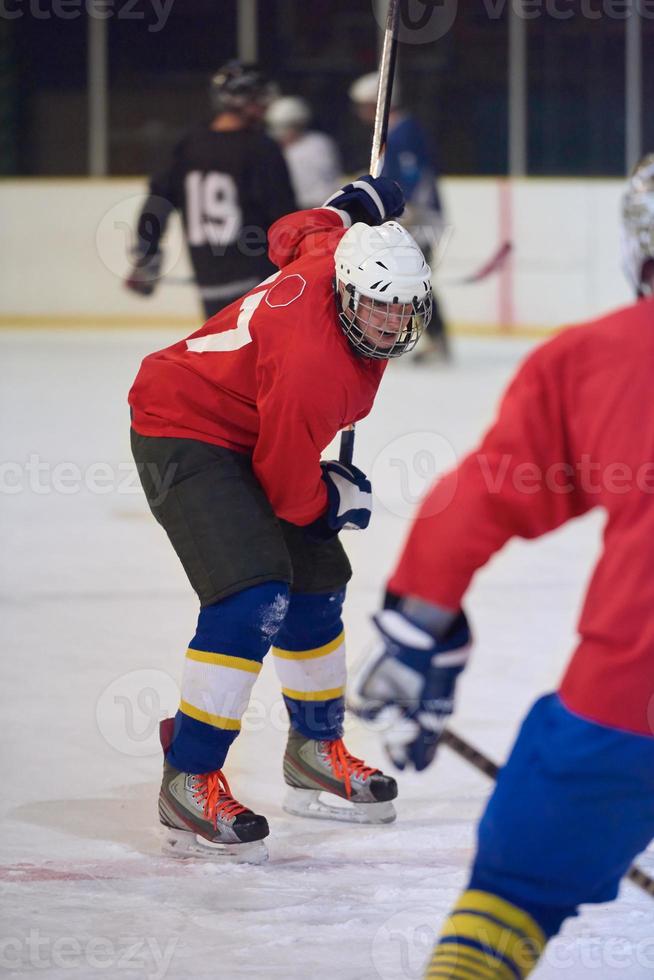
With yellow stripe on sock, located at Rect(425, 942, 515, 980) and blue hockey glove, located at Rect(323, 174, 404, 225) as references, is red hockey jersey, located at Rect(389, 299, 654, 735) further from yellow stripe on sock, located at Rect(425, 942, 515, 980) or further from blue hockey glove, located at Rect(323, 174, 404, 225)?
blue hockey glove, located at Rect(323, 174, 404, 225)

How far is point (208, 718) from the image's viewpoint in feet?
7.64

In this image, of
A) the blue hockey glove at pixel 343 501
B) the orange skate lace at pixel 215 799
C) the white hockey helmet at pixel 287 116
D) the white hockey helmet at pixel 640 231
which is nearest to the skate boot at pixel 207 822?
the orange skate lace at pixel 215 799

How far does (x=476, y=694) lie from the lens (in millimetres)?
3180

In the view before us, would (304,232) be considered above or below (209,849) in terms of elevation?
above

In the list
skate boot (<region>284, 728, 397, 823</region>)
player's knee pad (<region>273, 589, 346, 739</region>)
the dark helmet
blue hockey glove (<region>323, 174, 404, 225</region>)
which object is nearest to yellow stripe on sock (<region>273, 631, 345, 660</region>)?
player's knee pad (<region>273, 589, 346, 739</region>)

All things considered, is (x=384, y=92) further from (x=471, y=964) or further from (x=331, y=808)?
(x=471, y=964)

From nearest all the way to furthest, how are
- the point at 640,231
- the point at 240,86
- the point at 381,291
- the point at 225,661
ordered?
the point at 640,231 → the point at 381,291 → the point at 225,661 → the point at 240,86

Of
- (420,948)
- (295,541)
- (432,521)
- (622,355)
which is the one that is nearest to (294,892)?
(420,948)

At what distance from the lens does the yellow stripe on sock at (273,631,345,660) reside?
8.41 ft

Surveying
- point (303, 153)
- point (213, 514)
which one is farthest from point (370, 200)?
point (303, 153)

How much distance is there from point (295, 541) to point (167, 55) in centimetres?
775

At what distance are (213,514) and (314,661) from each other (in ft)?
1.24

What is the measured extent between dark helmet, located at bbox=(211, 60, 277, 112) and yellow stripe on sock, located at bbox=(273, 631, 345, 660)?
2715 millimetres

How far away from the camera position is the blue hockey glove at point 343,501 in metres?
2.40
